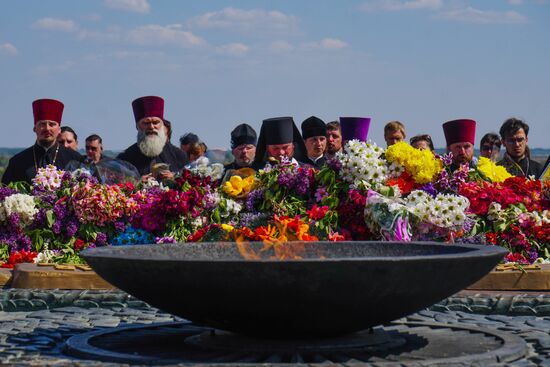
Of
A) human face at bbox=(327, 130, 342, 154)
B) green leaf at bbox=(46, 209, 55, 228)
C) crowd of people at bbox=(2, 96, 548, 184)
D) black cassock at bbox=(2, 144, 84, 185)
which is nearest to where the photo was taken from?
green leaf at bbox=(46, 209, 55, 228)

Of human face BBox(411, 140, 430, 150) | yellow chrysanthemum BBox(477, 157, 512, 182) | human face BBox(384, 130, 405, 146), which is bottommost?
yellow chrysanthemum BBox(477, 157, 512, 182)

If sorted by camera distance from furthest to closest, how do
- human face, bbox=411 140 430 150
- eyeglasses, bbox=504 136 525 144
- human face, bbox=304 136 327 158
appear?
human face, bbox=411 140 430 150
human face, bbox=304 136 327 158
eyeglasses, bbox=504 136 525 144

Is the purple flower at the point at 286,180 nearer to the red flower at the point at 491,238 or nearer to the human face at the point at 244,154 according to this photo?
the red flower at the point at 491,238

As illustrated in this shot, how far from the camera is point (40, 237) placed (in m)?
9.61

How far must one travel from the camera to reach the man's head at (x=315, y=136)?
37.1 feet

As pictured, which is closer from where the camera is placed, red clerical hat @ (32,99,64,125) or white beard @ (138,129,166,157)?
red clerical hat @ (32,99,64,125)

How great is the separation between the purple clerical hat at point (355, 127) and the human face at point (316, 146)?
1395 mm

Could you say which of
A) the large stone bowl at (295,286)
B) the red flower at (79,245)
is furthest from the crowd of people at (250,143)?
the large stone bowl at (295,286)

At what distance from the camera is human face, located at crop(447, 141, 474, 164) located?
34.1ft

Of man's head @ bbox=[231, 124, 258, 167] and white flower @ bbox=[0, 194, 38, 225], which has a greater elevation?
man's head @ bbox=[231, 124, 258, 167]

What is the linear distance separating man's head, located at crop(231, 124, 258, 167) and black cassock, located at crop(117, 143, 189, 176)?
3.48 feet

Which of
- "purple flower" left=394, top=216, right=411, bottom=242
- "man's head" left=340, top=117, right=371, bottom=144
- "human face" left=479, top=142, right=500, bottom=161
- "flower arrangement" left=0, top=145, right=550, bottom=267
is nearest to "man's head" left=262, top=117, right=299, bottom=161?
"flower arrangement" left=0, top=145, right=550, bottom=267

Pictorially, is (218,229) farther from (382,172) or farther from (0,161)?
(0,161)

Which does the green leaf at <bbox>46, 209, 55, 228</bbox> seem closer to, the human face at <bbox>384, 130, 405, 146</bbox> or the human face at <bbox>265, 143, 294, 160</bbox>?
the human face at <bbox>265, 143, 294, 160</bbox>
